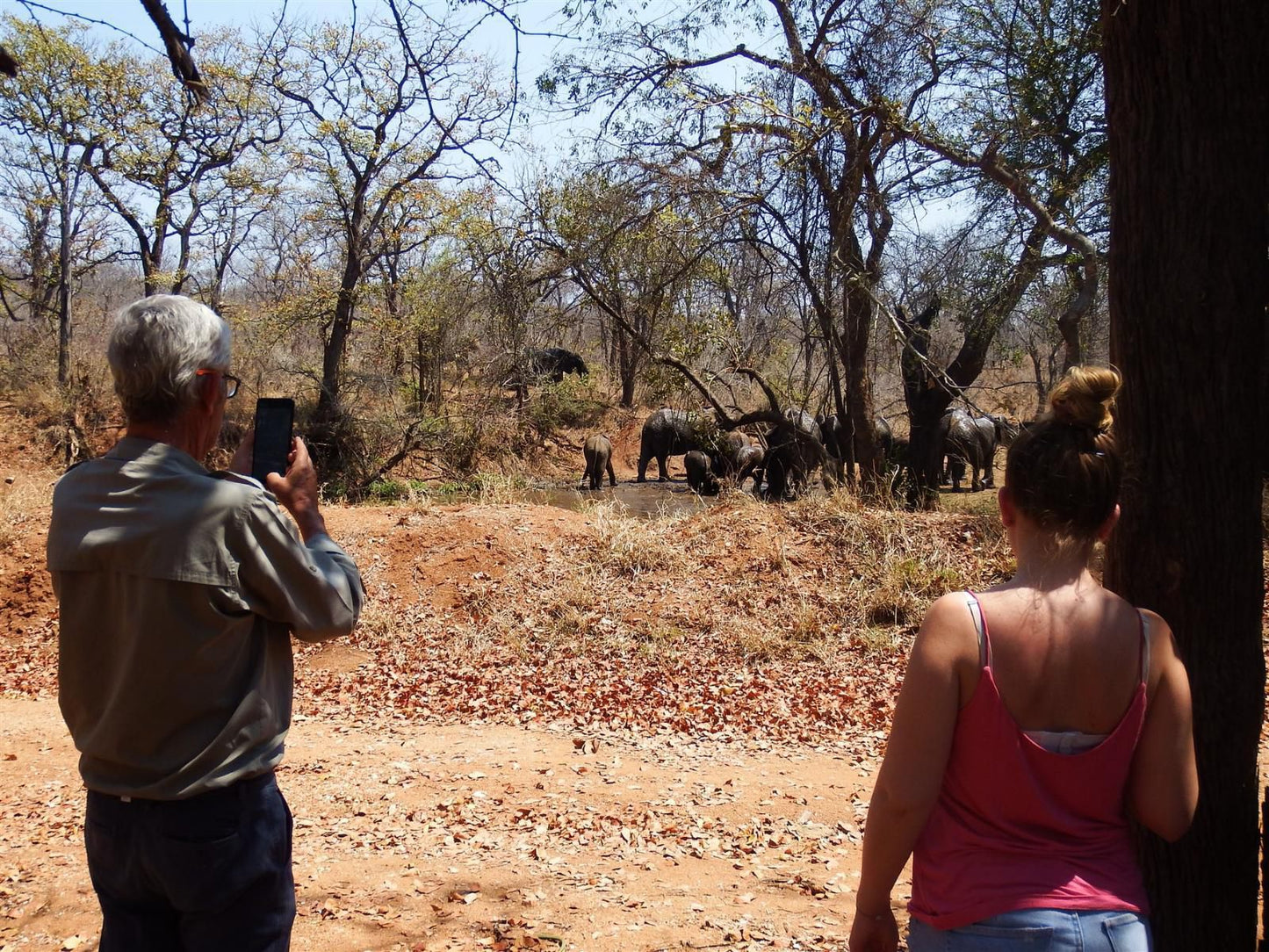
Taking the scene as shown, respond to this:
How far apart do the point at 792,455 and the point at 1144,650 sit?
14.8 m

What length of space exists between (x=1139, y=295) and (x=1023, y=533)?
909 millimetres

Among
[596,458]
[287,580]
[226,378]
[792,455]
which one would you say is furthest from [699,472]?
[287,580]

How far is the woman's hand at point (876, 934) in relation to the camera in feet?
6.25

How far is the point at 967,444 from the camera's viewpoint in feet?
65.7

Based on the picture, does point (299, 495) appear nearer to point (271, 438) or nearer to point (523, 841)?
point (271, 438)

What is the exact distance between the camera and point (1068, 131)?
11.2 metres

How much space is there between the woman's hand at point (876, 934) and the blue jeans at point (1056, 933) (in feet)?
0.51

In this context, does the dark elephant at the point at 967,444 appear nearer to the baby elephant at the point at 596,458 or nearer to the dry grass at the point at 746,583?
the baby elephant at the point at 596,458

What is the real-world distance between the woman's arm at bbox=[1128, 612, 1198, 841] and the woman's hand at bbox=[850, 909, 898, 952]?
19.8 inches

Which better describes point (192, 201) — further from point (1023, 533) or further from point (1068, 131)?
point (1023, 533)

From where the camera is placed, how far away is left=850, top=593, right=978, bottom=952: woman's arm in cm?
177

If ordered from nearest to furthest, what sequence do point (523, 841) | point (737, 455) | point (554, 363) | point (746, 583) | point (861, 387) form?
1. point (523, 841)
2. point (746, 583)
3. point (861, 387)
4. point (737, 455)
5. point (554, 363)

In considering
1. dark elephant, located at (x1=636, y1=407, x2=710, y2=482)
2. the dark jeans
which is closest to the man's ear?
the dark jeans

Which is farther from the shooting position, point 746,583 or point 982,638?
point 746,583
